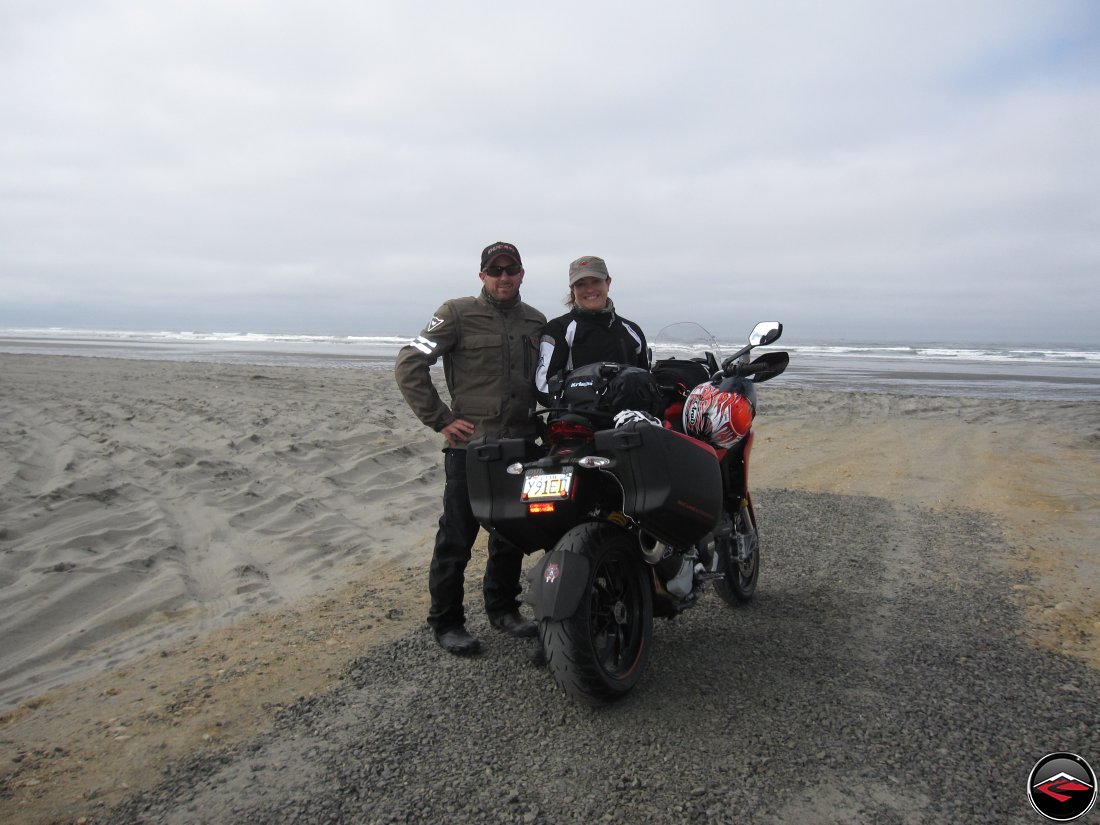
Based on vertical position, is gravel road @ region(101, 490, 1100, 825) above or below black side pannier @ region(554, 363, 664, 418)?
below

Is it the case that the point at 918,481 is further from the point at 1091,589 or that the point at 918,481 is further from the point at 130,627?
the point at 130,627

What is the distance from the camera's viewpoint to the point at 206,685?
323 cm

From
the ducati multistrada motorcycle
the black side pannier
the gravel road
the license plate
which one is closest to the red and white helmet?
the ducati multistrada motorcycle

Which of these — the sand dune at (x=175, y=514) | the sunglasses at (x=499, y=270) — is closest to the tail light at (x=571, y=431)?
the sunglasses at (x=499, y=270)

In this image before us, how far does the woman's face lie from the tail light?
79 centimetres

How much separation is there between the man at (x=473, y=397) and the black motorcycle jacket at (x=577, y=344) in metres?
0.14

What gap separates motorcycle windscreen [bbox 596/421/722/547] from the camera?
9.39 feet

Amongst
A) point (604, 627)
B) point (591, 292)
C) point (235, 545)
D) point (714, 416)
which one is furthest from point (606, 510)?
point (235, 545)

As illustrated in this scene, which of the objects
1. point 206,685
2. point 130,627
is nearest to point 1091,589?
point 206,685

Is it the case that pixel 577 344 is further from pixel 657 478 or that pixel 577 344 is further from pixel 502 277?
pixel 657 478

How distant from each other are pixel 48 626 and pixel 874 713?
3.96 meters

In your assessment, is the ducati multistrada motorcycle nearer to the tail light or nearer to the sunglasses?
the tail light

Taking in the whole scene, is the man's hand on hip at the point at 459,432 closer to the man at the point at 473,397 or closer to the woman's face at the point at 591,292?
the man at the point at 473,397

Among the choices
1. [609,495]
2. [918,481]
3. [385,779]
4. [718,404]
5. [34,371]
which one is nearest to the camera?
[385,779]
